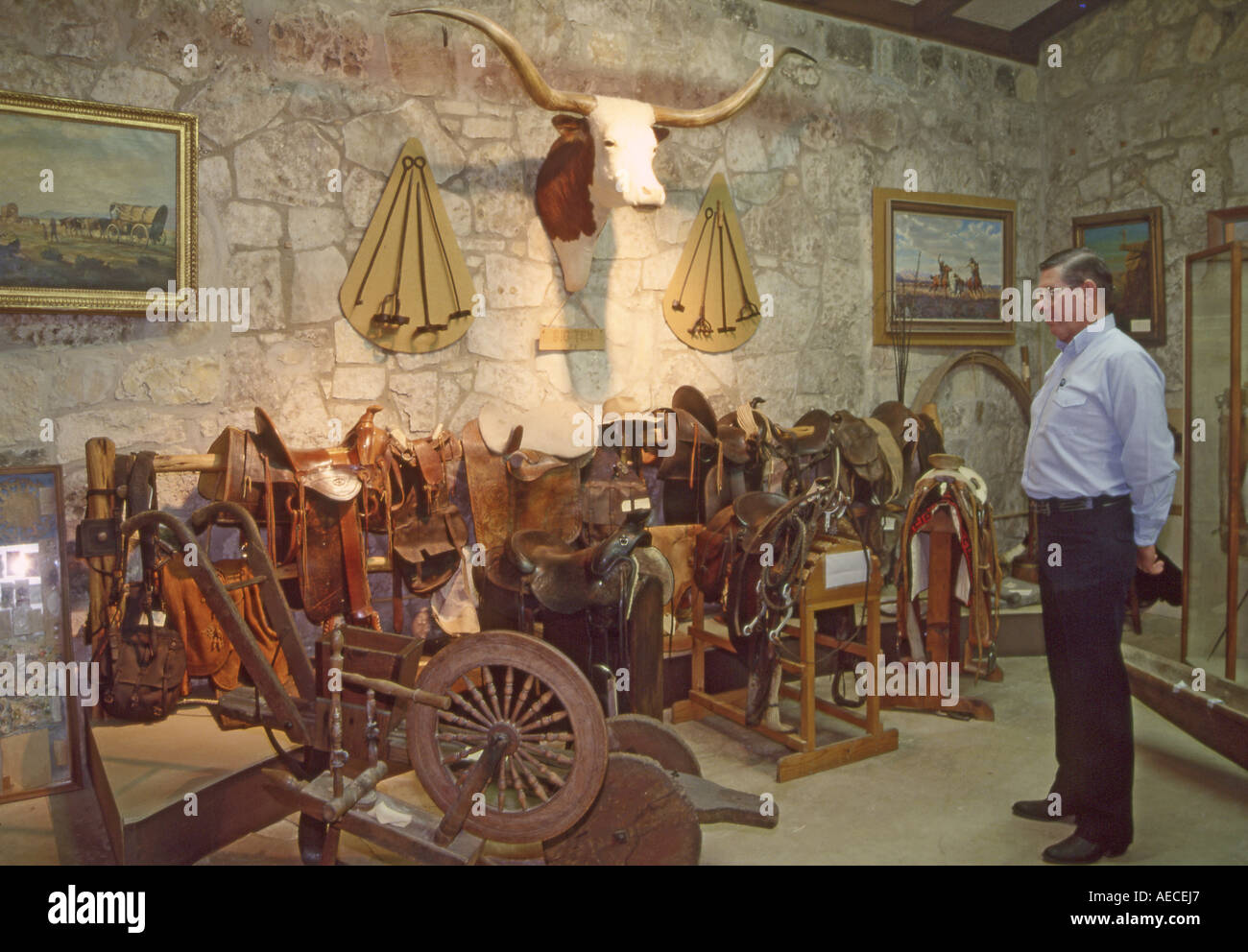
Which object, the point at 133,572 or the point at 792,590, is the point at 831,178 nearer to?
the point at 792,590

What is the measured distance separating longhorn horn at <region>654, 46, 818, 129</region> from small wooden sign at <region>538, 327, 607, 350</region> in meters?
1.11

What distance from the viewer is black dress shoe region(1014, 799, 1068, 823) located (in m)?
3.43

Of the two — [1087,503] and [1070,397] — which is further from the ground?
[1070,397]

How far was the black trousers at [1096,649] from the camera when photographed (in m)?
3.09

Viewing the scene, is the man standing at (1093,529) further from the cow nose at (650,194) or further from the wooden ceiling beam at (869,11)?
the wooden ceiling beam at (869,11)

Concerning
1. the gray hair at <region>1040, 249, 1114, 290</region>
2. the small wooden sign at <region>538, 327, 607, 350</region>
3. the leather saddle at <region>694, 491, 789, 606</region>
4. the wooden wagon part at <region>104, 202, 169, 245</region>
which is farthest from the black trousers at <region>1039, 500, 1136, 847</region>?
the wooden wagon part at <region>104, 202, 169, 245</region>

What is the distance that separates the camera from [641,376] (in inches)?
208

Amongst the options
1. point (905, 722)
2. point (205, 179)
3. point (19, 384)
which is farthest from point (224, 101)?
point (905, 722)

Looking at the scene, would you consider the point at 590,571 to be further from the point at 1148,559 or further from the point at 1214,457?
the point at 1214,457

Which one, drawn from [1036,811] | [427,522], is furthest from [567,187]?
[1036,811]

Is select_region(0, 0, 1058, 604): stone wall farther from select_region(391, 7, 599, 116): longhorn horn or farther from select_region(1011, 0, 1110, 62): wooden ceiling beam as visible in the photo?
select_region(391, 7, 599, 116): longhorn horn

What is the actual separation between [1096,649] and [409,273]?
3.34 m

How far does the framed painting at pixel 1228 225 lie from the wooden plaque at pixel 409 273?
453cm

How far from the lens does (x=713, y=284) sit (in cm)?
544
